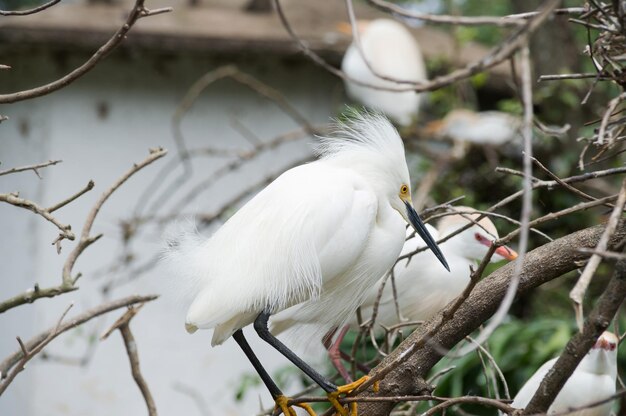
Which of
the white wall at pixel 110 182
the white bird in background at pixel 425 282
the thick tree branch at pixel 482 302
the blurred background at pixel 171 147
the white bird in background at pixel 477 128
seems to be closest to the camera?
the thick tree branch at pixel 482 302

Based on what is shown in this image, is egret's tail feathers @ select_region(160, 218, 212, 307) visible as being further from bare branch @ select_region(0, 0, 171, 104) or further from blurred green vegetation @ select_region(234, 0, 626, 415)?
blurred green vegetation @ select_region(234, 0, 626, 415)

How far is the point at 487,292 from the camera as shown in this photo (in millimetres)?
1734

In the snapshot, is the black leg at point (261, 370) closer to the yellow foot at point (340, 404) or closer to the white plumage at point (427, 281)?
the yellow foot at point (340, 404)

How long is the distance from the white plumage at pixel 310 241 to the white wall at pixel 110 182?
2479 mm

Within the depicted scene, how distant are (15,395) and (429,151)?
2.50 metres

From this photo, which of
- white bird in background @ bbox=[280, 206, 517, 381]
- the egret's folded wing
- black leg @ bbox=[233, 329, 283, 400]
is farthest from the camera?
white bird in background @ bbox=[280, 206, 517, 381]

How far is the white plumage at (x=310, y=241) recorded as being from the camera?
195 cm

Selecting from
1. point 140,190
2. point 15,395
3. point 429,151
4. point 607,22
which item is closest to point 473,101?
point 429,151

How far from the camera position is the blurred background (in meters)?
4.50

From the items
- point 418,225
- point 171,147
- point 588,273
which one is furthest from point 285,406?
point 171,147

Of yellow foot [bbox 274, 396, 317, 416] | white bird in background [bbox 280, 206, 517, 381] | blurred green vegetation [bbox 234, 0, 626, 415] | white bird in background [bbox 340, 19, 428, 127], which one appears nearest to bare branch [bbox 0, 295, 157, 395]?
yellow foot [bbox 274, 396, 317, 416]

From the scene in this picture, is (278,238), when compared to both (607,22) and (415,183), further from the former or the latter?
(415,183)

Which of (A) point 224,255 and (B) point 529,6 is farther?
(B) point 529,6

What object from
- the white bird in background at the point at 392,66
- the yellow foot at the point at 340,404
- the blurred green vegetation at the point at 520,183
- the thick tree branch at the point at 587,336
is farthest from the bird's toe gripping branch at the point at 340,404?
the white bird in background at the point at 392,66
